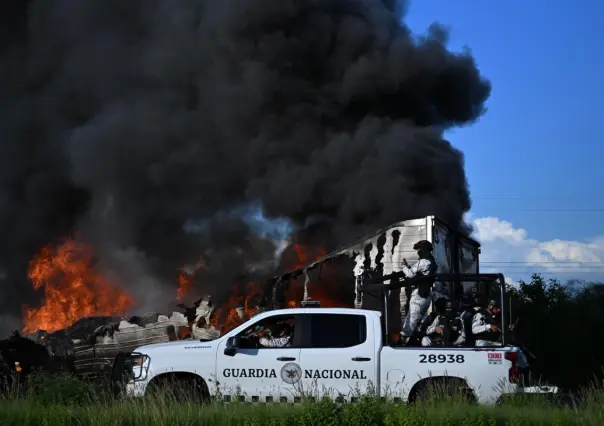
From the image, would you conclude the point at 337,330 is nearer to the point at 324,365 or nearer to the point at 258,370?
the point at 324,365

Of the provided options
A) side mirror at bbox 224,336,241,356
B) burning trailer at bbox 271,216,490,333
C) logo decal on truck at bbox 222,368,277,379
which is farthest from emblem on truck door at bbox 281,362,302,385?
burning trailer at bbox 271,216,490,333

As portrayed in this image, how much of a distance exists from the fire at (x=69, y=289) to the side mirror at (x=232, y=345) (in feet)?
45.4

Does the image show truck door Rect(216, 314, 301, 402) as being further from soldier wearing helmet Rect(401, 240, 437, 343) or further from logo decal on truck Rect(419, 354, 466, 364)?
soldier wearing helmet Rect(401, 240, 437, 343)

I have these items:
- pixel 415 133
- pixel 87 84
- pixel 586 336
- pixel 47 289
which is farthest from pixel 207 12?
pixel 586 336

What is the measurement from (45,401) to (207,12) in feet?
60.8

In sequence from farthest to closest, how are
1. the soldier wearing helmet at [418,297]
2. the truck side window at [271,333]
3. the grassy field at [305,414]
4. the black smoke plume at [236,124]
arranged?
the black smoke plume at [236,124]
the soldier wearing helmet at [418,297]
the truck side window at [271,333]
the grassy field at [305,414]

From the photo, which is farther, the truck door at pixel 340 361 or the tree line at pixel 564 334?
the tree line at pixel 564 334

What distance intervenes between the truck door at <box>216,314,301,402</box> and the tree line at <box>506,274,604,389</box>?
22.5 ft

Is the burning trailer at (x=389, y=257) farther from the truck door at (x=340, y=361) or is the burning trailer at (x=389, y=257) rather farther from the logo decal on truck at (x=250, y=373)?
the logo decal on truck at (x=250, y=373)

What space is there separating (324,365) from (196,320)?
22.6 ft

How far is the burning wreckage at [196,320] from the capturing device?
15.0 m

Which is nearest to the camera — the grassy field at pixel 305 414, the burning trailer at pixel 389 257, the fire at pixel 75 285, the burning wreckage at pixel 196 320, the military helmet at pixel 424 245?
the grassy field at pixel 305 414

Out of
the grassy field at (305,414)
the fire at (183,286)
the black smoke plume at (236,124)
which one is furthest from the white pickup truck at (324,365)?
the fire at (183,286)

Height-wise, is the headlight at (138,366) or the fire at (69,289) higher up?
the fire at (69,289)
